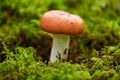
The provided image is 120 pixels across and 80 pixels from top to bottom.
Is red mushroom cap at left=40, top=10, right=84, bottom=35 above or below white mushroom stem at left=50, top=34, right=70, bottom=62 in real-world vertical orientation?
above

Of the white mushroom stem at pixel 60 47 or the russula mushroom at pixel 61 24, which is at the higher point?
the russula mushroom at pixel 61 24

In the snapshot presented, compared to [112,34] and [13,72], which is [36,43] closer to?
[112,34]

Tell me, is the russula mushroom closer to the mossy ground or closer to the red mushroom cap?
the red mushroom cap

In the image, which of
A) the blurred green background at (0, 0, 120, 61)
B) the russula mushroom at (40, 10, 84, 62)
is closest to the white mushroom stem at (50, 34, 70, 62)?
the russula mushroom at (40, 10, 84, 62)

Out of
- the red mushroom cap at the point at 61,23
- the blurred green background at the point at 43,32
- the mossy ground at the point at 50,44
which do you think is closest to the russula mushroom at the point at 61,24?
the red mushroom cap at the point at 61,23

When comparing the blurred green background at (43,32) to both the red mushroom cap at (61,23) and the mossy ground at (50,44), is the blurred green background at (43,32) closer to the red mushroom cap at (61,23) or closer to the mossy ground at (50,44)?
the mossy ground at (50,44)
